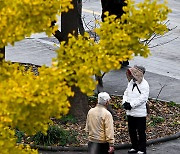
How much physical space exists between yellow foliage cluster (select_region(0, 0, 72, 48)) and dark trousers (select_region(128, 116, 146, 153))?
14.8 feet

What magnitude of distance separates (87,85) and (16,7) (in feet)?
3.37

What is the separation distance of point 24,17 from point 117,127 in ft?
19.9

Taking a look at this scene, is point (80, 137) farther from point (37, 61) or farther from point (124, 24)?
point (37, 61)

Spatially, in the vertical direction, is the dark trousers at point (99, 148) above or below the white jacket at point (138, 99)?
below

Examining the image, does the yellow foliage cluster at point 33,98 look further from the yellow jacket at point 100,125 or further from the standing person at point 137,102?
the standing person at point 137,102

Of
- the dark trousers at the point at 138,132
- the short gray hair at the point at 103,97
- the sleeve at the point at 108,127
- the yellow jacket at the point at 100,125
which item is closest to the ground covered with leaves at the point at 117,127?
the dark trousers at the point at 138,132

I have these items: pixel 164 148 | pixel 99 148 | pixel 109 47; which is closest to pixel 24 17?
pixel 109 47

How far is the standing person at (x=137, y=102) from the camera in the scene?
33.7 feet

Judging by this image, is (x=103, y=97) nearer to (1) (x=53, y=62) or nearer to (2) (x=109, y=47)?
(2) (x=109, y=47)

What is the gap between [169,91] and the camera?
14.6m

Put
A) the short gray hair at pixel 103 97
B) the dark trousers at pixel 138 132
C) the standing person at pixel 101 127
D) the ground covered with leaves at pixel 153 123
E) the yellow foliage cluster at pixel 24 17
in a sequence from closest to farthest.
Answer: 1. the yellow foliage cluster at pixel 24 17
2. the short gray hair at pixel 103 97
3. the standing person at pixel 101 127
4. the dark trousers at pixel 138 132
5. the ground covered with leaves at pixel 153 123

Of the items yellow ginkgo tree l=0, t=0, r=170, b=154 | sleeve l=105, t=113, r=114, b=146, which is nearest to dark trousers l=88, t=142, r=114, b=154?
sleeve l=105, t=113, r=114, b=146

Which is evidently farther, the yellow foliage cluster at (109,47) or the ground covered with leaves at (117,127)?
the ground covered with leaves at (117,127)

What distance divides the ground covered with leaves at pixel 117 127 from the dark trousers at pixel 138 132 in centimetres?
54
